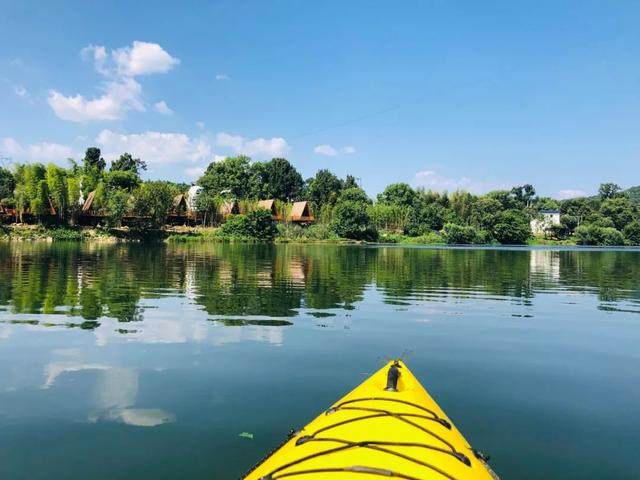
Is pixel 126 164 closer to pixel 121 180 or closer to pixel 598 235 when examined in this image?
pixel 121 180

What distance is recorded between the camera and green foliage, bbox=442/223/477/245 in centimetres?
7888

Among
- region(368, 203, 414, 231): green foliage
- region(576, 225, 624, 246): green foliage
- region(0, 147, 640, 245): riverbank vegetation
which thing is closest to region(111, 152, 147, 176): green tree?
region(0, 147, 640, 245): riverbank vegetation

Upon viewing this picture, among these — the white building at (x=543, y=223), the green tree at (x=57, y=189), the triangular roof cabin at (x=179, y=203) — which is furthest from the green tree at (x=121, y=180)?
the white building at (x=543, y=223)

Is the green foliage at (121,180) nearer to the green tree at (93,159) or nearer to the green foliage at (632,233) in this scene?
the green tree at (93,159)

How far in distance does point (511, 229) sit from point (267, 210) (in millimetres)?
45848

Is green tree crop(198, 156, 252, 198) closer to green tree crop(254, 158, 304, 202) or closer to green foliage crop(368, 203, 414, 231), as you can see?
green tree crop(254, 158, 304, 202)

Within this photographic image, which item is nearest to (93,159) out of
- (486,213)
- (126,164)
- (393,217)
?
(126,164)

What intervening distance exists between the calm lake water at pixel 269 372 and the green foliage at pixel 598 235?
81.3 metres

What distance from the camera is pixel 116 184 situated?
2694 inches

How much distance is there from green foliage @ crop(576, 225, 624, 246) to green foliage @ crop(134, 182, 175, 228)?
238 ft

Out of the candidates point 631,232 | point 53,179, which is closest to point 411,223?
point 631,232

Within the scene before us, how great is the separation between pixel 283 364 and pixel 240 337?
206 centimetres

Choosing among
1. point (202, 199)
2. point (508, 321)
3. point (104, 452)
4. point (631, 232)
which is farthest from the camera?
point (631, 232)

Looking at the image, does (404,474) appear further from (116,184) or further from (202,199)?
(116,184)
